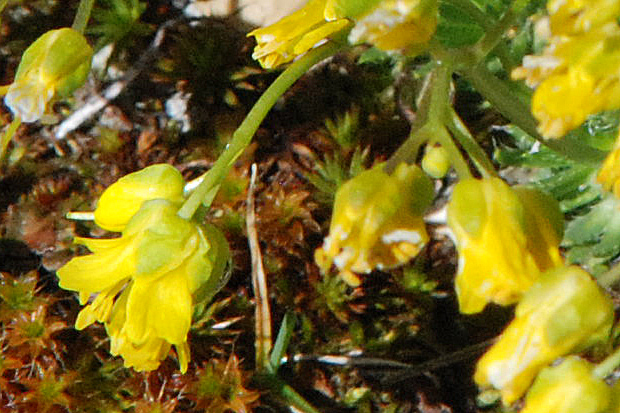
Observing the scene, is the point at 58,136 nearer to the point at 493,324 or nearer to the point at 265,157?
the point at 265,157

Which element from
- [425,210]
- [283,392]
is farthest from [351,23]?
[283,392]

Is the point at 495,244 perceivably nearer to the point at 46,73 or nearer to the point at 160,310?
the point at 160,310

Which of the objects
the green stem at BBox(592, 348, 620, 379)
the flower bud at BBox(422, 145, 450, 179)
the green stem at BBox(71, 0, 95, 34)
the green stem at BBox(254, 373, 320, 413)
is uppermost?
the green stem at BBox(71, 0, 95, 34)

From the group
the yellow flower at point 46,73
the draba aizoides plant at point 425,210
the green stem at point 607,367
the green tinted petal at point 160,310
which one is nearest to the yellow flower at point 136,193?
the draba aizoides plant at point 425,210

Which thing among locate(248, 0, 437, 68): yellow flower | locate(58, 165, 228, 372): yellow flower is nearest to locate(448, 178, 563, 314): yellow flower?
locate(248, 0, 437, 68): yellow flower

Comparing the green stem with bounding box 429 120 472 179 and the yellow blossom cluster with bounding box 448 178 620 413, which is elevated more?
the green stem with bounding box 429 120 472 179

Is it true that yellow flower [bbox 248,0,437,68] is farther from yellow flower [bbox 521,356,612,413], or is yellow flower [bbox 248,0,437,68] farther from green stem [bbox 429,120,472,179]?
yellow flower [bbox 521,356,612,413]
